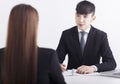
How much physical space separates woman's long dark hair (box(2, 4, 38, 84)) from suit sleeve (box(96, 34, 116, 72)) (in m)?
0.97

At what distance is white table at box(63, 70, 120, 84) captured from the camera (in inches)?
79.1

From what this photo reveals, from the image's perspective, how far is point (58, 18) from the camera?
3.97 metres

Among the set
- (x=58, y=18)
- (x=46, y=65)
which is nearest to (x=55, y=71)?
(x=46, y=65)

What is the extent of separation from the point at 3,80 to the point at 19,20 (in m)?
0.34

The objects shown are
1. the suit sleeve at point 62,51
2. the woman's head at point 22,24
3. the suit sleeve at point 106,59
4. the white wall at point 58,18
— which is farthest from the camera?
the white wall at point 58,18

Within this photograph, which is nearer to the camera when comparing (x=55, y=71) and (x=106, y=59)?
(x=55, y=71)

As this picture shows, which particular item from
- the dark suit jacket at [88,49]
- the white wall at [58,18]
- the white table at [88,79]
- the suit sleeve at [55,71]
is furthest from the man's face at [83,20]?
the white wall at [58,18]

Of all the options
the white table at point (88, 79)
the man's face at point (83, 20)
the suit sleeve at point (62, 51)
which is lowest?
the white table at point (88, 79)

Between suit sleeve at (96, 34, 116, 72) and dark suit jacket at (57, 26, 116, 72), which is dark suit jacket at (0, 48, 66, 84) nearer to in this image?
suit sleeve at (96, 34, 116, 72)

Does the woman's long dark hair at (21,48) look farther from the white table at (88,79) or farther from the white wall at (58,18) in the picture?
the white wall at (58,18)

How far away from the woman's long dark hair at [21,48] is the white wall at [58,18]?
230 centimetres

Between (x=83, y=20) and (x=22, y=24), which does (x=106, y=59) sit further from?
(x=22, y=24)

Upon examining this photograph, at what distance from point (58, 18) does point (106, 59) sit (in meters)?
1.48

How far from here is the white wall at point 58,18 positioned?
3.83 meters
